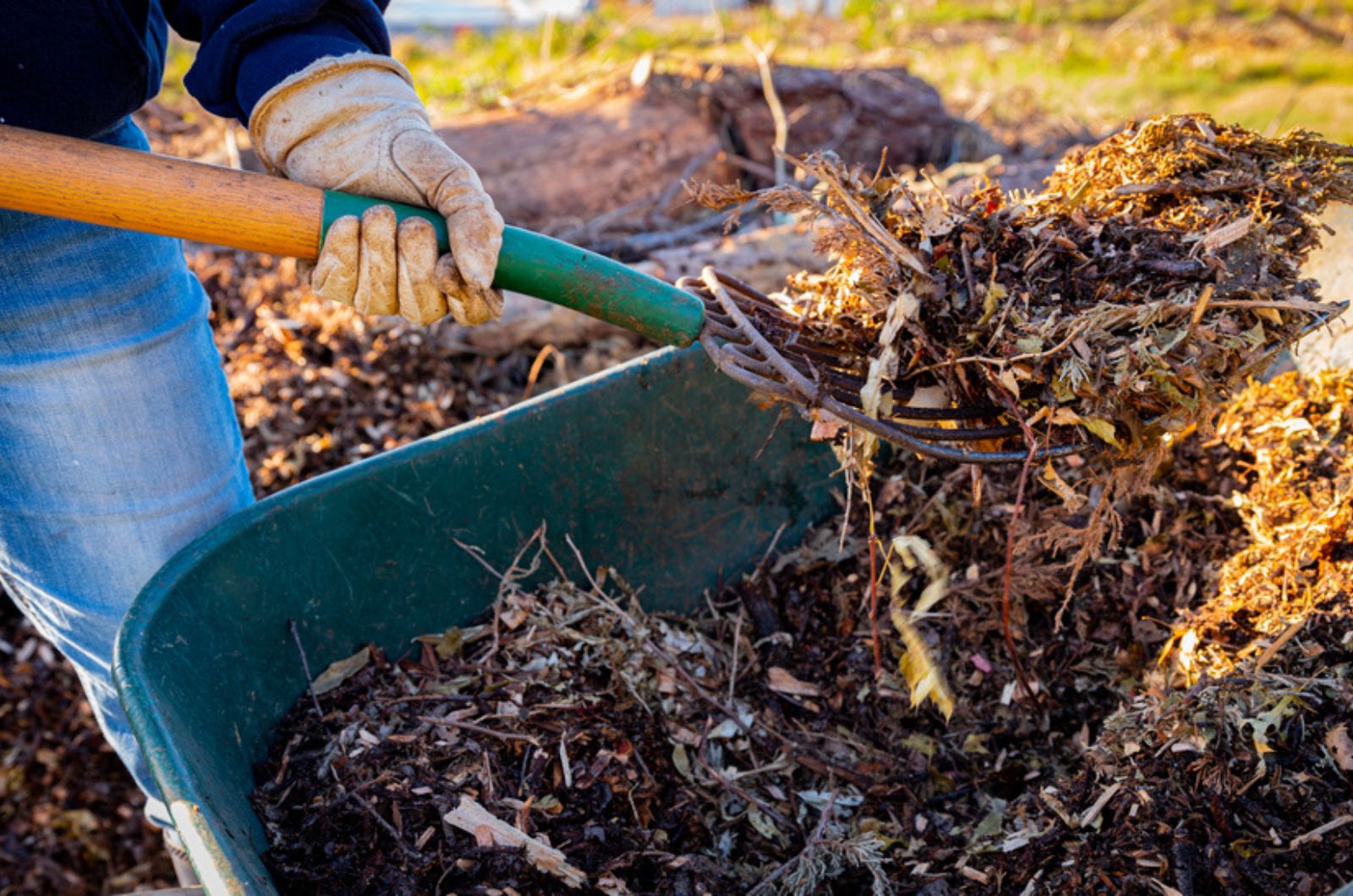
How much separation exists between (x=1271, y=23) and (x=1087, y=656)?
29.8ft

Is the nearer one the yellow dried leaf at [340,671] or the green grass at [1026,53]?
the yellow dried leaf at [340,671]

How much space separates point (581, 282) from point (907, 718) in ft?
3.72

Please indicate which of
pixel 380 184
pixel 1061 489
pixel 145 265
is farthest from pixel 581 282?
pixel 1061 489

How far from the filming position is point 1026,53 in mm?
7910

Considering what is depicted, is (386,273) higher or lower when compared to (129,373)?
higher

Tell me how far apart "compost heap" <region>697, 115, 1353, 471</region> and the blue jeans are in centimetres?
100

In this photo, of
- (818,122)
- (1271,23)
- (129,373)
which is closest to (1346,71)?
(1271,23)

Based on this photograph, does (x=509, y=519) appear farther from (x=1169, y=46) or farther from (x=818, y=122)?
(x=1169, y=46)

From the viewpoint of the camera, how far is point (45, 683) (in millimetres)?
2779

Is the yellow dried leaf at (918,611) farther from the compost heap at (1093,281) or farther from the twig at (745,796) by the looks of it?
the compost heap at (1093,281)

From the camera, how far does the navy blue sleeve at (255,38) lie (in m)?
1.56

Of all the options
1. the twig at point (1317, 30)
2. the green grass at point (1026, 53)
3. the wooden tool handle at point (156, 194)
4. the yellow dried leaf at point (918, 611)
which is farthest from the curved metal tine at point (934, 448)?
the twig at point (1317, 30)

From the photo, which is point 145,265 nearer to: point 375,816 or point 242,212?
point 242,212

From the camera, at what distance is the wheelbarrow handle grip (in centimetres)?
140
